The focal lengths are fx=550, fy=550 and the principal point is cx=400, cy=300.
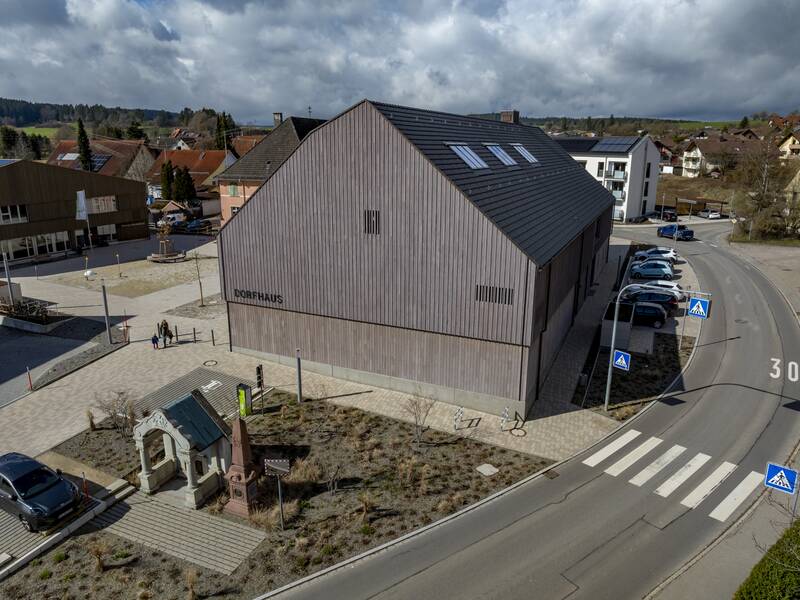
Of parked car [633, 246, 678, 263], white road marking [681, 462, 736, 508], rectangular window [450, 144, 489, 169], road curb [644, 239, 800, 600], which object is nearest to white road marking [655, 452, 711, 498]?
white road marking [681, 462, 736, 508]

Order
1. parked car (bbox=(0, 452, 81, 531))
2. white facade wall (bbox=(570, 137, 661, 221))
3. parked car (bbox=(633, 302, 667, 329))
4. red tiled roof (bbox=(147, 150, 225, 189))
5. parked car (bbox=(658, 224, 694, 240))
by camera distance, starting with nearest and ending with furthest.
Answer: parked car (bbox=(0, 452, 81, 531))
parked car (bbox=(633, 302, 667, 329))
parked car (bbox=(658, 224, 694, 240))
white facade wall (bbox=(570, 137, 661, 221))
red tiled roof (bbox=(147, 150, 225, 189))

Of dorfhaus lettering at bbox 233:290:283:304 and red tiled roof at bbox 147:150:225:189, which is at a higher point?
red tiled roof at bbox 147:150:225:189

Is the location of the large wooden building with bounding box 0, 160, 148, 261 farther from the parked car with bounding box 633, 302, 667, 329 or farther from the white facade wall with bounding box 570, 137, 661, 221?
the white facade wall with bounding box 570, 137, 661, 221

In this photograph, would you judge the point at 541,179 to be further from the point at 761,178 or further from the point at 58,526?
the point at 761,178

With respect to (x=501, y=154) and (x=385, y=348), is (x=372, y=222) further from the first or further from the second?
(x=501, y=154)

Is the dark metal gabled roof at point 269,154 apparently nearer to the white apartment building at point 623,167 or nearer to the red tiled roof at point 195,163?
the red tiled roof at point 195,163

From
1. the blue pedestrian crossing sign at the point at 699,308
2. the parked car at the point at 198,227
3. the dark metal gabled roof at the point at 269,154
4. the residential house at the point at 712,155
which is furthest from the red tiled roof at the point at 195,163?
the residential house at the point at 712,155

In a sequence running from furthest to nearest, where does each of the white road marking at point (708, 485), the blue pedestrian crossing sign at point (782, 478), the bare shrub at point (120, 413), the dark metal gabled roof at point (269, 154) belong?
1. the dark metal gabled roof at point (269, 154)
2. the bare shrub at point (120, 413)
3. the white road marking at point (708, 485)
4. the blue pedestrian crossing sign at point (782, 478)
